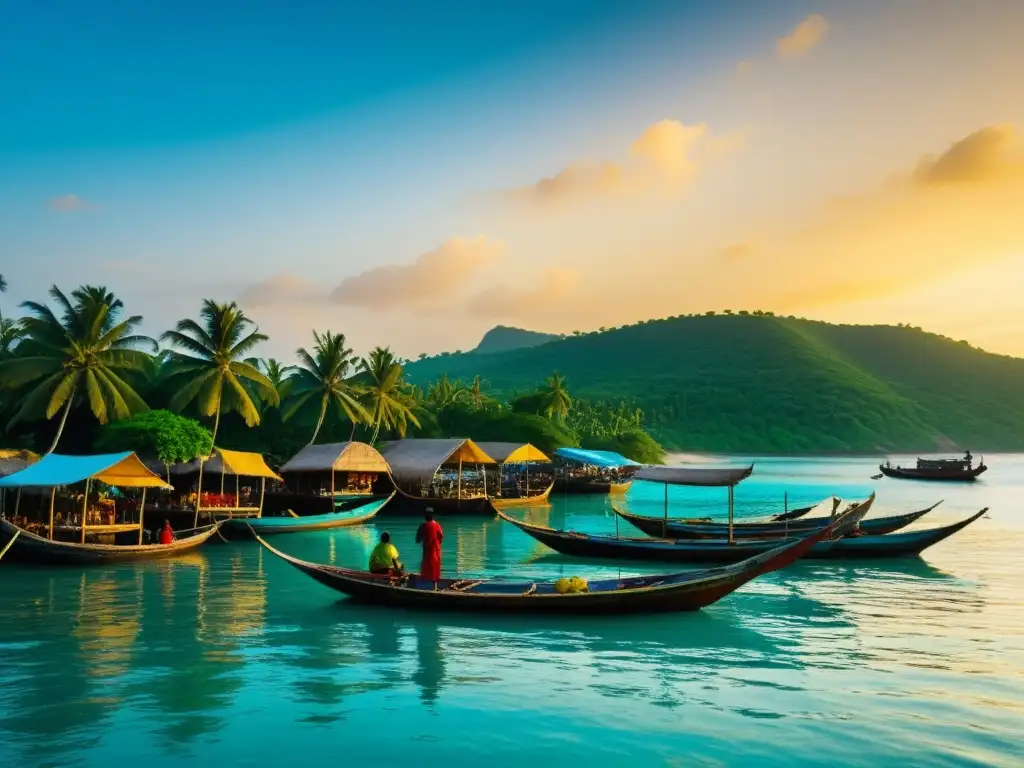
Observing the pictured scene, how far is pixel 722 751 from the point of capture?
910cm

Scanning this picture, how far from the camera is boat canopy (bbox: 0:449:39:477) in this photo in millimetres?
26891

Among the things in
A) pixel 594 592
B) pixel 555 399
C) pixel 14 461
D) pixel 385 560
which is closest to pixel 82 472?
pixel 14 461

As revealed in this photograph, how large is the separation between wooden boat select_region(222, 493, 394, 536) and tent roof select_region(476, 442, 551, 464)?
41.3 feet

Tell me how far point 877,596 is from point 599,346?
560ft

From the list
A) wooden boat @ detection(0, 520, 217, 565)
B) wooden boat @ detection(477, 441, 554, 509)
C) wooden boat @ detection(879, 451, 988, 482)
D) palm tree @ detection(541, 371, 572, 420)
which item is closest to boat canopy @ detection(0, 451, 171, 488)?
wooden boat @ detection(0, 520, 217, 565)

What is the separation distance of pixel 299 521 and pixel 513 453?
18716mm

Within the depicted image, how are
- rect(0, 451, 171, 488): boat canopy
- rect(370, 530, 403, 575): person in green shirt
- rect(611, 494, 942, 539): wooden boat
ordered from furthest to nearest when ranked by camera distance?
1. rect(611, 494, 942, 539): wooden boat
2. rect(0, 451, 171, 488): boat canopy
3. rect(370, 530, 403, 575): person in green shirt

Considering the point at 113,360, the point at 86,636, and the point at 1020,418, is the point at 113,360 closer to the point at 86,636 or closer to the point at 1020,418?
the point at 86,636

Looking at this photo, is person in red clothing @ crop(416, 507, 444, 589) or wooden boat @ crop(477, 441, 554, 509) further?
wooden boat @ crop(477, 441, 554, 509)

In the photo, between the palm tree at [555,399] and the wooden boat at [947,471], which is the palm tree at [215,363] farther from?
the wooden boat at [947,471]

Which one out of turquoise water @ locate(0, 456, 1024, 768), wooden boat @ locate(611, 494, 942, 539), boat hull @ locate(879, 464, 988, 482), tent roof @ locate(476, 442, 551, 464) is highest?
tent roof @ locate(476, 442, 551, 464)

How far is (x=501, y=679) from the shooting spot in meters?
11.8

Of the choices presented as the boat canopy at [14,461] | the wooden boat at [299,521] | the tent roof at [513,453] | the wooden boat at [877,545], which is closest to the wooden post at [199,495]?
the wooden boat at [299,521]

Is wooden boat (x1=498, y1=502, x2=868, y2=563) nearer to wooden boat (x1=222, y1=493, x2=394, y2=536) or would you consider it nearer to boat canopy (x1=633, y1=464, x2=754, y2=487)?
boat canopy (x1=633, y1=464, x2=754, y2=487)
